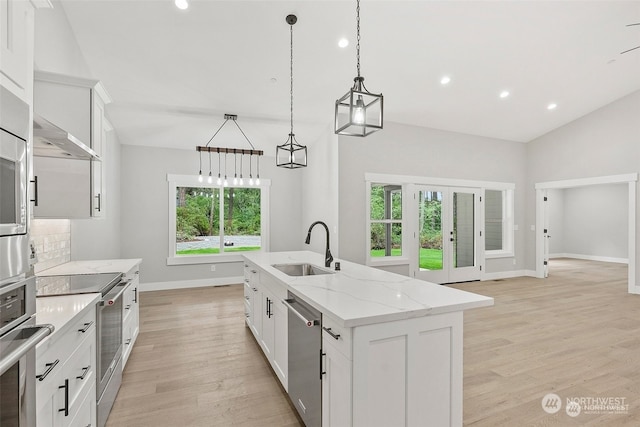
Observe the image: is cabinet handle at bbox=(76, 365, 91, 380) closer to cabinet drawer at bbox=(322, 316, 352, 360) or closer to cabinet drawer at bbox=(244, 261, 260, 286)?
cabinet drawer at bbox=(322, 316, 352, 360)

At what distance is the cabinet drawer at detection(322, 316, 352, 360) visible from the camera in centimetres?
142

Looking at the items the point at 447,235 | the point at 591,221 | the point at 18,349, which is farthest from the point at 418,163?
the point at 591,221

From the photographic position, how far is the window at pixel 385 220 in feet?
18.5

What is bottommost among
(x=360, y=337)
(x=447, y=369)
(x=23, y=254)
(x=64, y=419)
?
(x=64, y=419)

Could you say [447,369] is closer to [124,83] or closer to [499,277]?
[124,83]

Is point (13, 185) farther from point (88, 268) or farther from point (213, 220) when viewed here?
point (213, 220)

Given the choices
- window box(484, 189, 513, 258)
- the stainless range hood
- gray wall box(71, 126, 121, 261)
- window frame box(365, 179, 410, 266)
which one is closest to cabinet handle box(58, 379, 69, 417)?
the stainless range hood

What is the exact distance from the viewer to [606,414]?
2.16m

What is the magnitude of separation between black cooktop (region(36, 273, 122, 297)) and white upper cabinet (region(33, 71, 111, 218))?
0.53 meters

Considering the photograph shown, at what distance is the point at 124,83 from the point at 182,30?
1.32 m

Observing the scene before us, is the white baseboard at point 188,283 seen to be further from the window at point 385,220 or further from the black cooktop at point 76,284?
the black cooktop at point 76,284

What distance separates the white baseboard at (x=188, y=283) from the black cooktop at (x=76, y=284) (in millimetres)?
3472

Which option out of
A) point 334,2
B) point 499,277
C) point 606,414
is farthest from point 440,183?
point 606,414

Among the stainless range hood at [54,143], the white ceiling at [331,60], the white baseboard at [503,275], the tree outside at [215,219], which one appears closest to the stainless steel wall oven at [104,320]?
the stainless range hood at [54,143]
